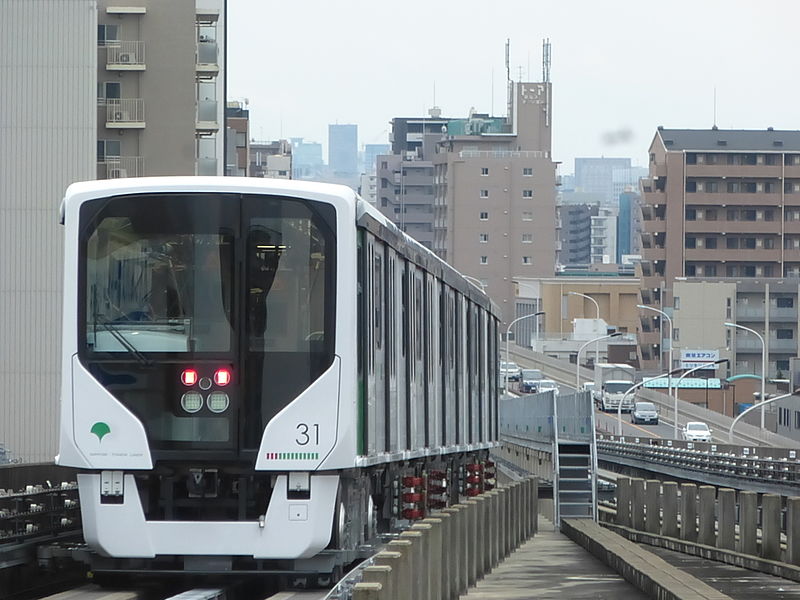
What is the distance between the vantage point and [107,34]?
65.1 m

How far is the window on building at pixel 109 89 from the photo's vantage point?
65000 millimetres

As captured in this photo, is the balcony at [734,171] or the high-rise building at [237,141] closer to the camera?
the high-rise building at [237,141]

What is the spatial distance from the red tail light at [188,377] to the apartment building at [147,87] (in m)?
51.3

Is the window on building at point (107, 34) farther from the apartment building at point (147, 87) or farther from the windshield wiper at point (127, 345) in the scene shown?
the windshield wiper at point (127, 345)

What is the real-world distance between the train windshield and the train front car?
0.04ft

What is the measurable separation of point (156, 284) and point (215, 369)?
84 cm

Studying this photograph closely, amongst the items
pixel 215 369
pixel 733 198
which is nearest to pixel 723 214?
pixel 733 198

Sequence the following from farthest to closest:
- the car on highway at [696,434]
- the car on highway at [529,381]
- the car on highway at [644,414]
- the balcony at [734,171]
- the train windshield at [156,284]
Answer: the balcony at [734,171]
the car on highway at [529,381]
the car on highway at [644,414]
the car on highway at [696,434]
the train windshield at [156,284]

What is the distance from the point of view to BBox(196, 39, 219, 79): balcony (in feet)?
224

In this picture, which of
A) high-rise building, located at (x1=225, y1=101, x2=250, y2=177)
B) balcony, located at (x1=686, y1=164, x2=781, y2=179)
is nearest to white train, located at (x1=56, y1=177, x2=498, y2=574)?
high-rise building, located at (x1=225, y1=101, x2=250, y2=177)

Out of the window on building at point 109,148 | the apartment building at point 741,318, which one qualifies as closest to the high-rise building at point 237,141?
the window on building at point 109,148

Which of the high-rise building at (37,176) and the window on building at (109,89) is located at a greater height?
the window on building at (109,89)

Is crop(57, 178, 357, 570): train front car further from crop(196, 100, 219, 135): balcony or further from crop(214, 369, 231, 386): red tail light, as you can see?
crop(196, 100, 219, 135): balcony

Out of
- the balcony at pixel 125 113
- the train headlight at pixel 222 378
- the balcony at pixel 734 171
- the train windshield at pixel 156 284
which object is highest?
the balcony at pixel 734 171
